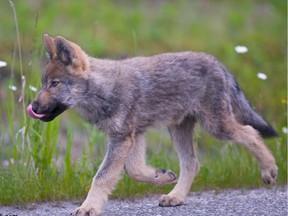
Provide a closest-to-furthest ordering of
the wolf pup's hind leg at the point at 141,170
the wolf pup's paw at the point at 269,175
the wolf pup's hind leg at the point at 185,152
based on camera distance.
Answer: the wolf pup's hind leg at the point at 141,170 → the wolf pup's paw at the point at 269,175 → the wolf pup's hind leg at the point at 185,152

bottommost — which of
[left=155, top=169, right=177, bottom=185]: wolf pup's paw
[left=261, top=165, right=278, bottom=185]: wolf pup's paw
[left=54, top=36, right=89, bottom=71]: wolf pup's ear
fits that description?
[left=155, top=169, right=177, bottom=185]: wolf pup's paw

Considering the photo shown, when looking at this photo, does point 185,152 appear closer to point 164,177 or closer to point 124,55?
point 164,177

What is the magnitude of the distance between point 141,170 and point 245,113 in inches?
51.8

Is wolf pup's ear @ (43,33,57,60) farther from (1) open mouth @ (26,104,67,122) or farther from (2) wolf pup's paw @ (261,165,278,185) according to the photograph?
(2) wolf pup's paw @ (261,165,278,185)

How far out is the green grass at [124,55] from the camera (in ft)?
26.7

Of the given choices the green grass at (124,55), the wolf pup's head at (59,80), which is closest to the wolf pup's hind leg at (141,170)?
the green grass at (124,55)

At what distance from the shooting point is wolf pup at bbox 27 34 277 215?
714 cm

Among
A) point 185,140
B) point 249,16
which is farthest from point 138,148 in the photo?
point 249,16

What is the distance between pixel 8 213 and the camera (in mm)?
7414

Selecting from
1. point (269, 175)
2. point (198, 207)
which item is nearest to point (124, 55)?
point (269, 175)

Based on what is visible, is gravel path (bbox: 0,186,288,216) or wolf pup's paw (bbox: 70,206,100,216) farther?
gravel path (bbox: 0,186,288,216)

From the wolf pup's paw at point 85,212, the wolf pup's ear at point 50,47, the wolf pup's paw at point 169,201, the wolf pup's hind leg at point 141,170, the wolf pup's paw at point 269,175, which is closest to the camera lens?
the wolf pup's paw at point 85,212

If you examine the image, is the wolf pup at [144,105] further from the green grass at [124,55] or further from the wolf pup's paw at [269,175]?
the green grass at [124,55]

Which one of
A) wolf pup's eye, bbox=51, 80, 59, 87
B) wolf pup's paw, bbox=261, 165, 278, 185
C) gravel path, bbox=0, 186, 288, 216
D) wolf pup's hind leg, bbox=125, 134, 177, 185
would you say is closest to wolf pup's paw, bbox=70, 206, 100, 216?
gravel path, bbox=0, 186, 288, 216
